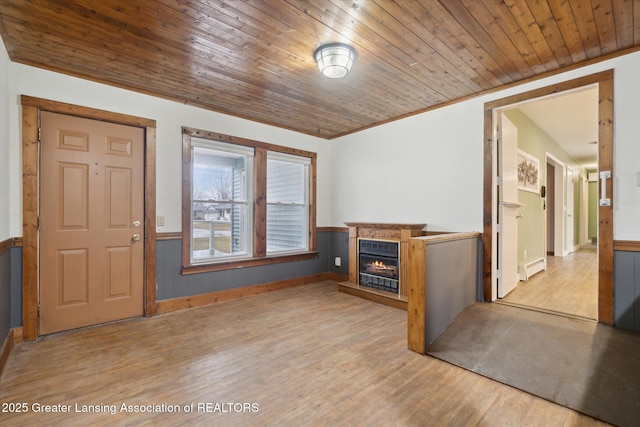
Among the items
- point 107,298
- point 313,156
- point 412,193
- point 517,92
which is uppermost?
point 517,92

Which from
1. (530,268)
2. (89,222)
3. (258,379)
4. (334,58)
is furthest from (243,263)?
(530,268)

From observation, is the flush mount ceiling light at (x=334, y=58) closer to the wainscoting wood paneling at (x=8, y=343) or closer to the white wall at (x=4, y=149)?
the white wall at (x=4, y=149)

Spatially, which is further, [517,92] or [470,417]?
[517,92]

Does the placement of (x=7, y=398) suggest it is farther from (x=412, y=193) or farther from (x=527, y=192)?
(x=527, y=192)

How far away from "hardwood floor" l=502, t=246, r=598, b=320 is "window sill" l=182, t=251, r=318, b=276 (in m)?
2.92

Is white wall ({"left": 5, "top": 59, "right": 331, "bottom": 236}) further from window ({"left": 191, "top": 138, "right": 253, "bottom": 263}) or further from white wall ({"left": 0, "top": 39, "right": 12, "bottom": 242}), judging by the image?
window ({"left": 191, "top": 138, "right": 253, "bottom": 263})

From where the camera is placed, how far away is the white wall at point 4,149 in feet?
7.88

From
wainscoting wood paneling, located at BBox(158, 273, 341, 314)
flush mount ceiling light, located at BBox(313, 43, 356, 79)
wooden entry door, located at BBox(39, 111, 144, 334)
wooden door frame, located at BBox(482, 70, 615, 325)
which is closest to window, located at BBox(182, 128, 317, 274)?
wainscoting wood paneling, located at BBox(158, 273, 341, 314)

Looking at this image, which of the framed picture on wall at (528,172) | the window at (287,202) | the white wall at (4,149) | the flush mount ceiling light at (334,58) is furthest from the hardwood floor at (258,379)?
the framed picture on wall at (528,172)

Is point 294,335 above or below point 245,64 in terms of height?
below

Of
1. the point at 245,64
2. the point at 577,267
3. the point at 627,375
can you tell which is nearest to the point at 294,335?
the point at 627,375

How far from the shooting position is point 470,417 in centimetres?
170

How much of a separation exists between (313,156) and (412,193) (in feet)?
6.21

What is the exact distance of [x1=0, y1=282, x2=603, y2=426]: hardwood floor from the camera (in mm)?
1717
